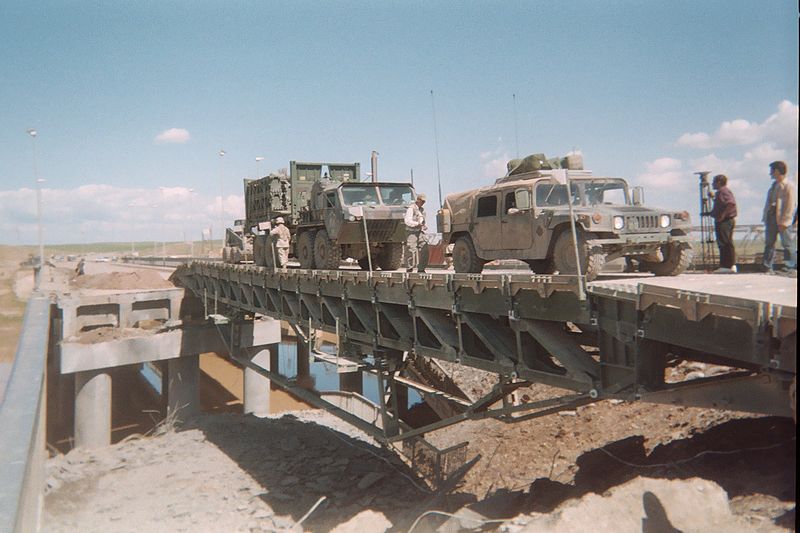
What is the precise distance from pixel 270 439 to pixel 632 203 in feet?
37.2

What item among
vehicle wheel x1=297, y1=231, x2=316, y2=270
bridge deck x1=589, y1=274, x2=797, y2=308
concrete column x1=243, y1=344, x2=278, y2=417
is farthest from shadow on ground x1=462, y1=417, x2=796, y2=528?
concrete column x1=243, y1=344, x2=278, y2=417

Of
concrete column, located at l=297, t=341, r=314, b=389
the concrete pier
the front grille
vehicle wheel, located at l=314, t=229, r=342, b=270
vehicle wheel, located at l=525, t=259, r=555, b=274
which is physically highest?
the front grille

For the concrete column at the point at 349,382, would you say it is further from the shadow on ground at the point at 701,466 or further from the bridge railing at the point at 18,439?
the bridge railing at the point at 18,439

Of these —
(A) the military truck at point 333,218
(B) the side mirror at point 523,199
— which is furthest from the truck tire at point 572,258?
(A) the military truck at point 333,218

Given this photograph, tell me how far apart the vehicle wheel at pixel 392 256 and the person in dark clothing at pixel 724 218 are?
691 centimetres

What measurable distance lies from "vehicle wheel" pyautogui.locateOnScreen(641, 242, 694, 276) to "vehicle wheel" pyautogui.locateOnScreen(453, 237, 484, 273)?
2642 mm

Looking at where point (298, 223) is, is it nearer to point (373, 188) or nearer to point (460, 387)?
point (373, 188)

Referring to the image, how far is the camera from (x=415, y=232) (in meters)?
11.9

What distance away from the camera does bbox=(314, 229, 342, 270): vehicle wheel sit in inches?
502

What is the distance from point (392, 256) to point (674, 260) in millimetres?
6956

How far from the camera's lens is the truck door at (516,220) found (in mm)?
7867

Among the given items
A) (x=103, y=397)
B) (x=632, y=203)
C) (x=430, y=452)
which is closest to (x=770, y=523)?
(x=632, y=203)

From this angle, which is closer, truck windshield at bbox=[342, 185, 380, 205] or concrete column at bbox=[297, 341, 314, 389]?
truck windshield at bbox=[342, 185, 380, 205]

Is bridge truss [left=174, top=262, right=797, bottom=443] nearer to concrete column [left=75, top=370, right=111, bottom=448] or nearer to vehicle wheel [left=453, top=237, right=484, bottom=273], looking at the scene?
vehicle wheel [left=453, top=237, right=484, bottom=273]
